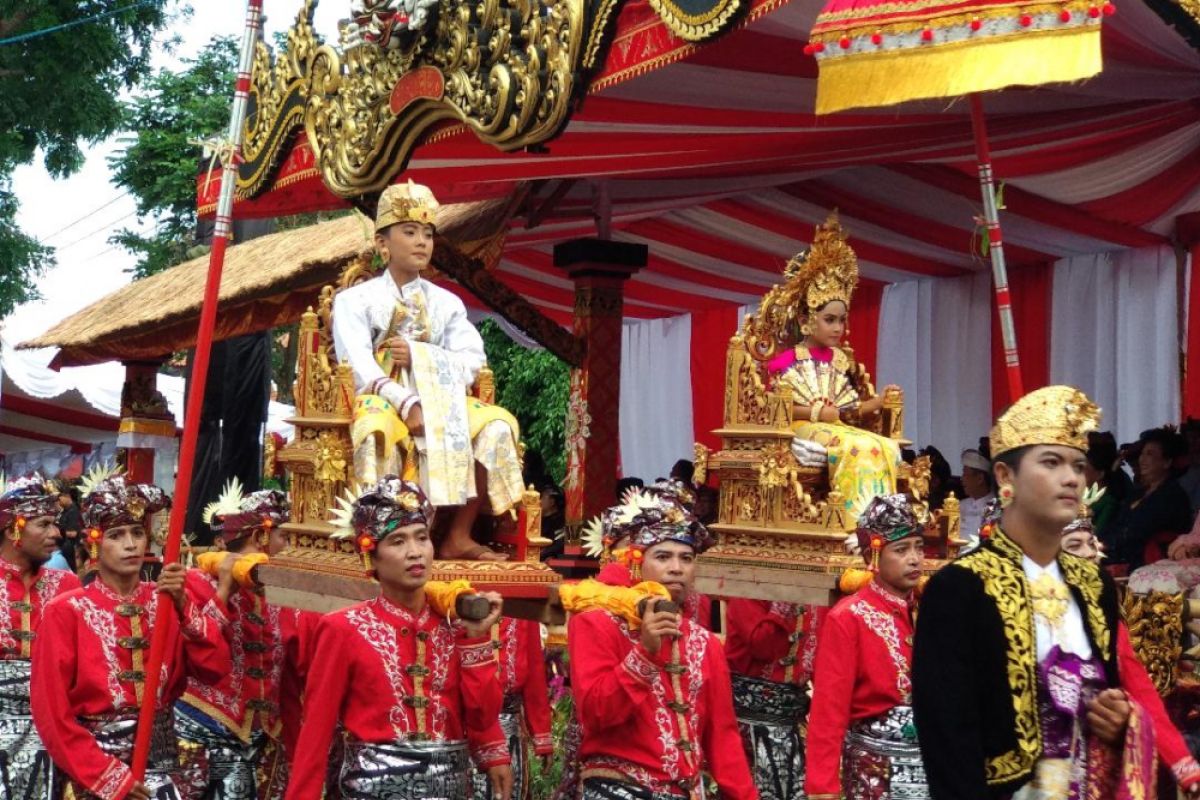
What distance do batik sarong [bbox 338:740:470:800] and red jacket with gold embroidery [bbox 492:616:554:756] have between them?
6.32 feet

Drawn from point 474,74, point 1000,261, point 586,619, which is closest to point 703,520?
point 474,74

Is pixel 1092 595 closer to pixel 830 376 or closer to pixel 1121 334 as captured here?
pixel 830 376

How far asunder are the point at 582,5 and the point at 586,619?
328cm

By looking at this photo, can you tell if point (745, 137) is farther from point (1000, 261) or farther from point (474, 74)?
point (1000, 261)

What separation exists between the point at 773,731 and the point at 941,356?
15.7 ft

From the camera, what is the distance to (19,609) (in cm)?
764

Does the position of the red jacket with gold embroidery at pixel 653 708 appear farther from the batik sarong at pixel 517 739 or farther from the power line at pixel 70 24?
the power line at pixel 70 24

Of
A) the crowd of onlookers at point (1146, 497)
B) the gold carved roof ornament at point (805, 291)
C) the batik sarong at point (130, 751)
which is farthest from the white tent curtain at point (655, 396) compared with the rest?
the batik sarong at point (130, 751)

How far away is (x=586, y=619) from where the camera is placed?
5922mm

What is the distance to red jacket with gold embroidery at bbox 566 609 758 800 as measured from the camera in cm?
572

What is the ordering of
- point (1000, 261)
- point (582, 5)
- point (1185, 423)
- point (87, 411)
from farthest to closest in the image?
point (87, 411) → point (1185, 423) → point (582, 5) → point (1000, 261)

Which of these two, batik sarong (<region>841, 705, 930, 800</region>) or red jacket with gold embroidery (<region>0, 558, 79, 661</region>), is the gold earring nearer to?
batik sarong (<region>841, 705, 930, 800</region>)

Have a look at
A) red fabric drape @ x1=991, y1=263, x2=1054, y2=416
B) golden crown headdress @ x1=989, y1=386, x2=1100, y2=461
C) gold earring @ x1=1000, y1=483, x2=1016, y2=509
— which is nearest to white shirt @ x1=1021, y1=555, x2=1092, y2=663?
gold earring @ x1=1000, y1=483, x2=1016, y2=509

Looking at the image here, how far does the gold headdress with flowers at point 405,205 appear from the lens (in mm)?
7457
